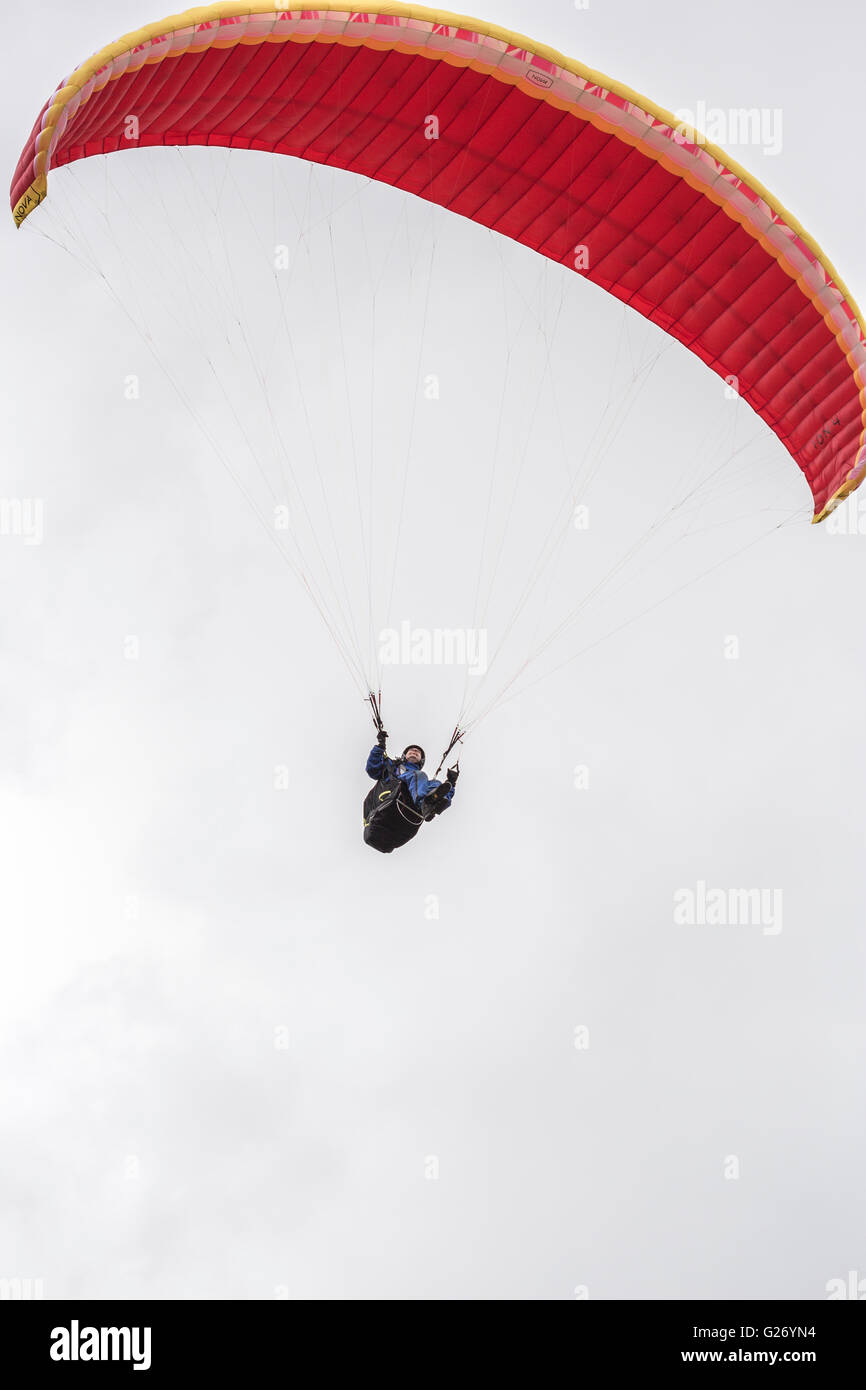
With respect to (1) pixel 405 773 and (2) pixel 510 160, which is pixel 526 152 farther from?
(1) pixel 405 773

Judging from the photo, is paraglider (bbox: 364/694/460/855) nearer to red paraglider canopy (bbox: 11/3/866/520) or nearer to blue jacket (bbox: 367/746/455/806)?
blue jacket (bbox: 367/746/455/806)

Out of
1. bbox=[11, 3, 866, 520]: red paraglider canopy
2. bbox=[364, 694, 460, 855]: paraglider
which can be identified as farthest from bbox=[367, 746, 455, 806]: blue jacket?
bbox=[11, 3, 866, 520]: red paraglider canopy

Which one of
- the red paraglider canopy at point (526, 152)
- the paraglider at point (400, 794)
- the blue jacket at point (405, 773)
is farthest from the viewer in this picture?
the blue jacket at point (405, 773)

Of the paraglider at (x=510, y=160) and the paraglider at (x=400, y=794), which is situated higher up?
the paraglider at (x=510, y=160)

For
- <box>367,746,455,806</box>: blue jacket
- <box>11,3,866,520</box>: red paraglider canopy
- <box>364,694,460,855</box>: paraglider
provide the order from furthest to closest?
<box>367,746,455,806</box>: blue jacket → <box>364,694,460,855</box>: paraglider → <box>11,3,866,520</box>: red paraglider canopy

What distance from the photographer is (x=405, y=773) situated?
46.4 ft

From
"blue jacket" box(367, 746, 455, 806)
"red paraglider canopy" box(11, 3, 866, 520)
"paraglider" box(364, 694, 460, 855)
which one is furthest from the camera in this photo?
"blue jacket" box(367, 746, 455, 806)

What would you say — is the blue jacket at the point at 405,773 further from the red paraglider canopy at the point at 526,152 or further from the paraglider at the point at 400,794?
the red paraglider canopy at the point at 526,152

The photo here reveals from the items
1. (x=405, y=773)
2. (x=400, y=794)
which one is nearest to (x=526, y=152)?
(x=405, y=773)

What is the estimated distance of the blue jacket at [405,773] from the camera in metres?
14.1

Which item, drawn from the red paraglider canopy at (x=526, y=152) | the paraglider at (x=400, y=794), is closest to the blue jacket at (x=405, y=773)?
the paraglider at (x=400, y=794)

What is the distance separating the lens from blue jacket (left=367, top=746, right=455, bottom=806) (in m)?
14.1

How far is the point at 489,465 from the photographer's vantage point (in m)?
33.9
